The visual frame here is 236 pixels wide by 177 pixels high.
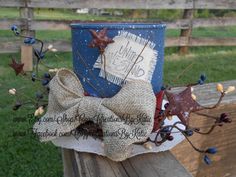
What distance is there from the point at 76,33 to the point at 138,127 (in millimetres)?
270

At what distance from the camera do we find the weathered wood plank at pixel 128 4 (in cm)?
405

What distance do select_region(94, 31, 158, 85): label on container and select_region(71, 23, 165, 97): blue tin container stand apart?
0.04 feet

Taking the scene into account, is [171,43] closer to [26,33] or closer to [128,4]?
[128,4]

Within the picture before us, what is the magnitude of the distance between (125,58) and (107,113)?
132mm

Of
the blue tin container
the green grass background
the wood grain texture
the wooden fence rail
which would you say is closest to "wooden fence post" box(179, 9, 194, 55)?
the wooden fence rail

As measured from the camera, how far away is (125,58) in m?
0.81

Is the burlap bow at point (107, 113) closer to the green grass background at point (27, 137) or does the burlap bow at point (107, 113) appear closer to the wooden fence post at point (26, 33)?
the green grass background at point (27, 137)

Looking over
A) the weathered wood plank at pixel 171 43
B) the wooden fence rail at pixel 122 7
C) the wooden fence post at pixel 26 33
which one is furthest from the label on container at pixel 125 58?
the weathered wood plank at pixel 171 43

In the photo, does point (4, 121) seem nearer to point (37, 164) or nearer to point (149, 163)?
point (37, 164)

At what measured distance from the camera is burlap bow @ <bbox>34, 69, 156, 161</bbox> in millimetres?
737

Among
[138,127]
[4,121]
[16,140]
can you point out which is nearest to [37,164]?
[16,140]

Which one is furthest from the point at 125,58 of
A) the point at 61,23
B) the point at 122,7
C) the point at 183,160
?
the point at 122,7

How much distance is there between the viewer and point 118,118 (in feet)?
2.50

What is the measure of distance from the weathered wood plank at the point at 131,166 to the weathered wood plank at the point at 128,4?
347cm
